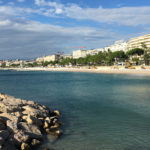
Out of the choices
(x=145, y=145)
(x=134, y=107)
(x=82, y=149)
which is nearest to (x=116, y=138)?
(x=145, y=145)

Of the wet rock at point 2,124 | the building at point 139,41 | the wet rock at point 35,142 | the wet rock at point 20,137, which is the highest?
the building at point 139,41

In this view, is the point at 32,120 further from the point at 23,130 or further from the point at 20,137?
the point at 20,137

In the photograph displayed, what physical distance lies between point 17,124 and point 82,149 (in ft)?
9.77

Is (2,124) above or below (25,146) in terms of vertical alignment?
above

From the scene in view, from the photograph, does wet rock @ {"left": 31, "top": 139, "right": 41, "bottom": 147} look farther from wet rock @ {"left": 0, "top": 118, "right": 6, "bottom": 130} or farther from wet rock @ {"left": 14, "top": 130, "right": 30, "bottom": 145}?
wet rock @ {"left": 0, "top": 118, "right": 6, "bottom": 130}

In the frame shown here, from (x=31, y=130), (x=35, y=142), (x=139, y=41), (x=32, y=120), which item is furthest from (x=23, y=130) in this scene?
(x=139, y=41)

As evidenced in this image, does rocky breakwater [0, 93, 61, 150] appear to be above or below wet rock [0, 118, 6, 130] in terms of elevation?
below

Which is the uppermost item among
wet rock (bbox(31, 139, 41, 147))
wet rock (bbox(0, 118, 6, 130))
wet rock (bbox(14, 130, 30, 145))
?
wet rock (bbox(0, 118, 6, 130))

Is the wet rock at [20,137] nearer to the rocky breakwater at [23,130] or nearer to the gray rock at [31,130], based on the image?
the rocky breakwater at [23,130]

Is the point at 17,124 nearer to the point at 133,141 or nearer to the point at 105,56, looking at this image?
the point at 133,141

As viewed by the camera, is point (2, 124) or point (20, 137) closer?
point (20, 137)

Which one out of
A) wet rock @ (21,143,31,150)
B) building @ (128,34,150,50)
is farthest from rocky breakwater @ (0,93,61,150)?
building @ (128,34,150,50)

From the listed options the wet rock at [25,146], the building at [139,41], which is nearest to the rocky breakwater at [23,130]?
the wet rock at [25,146]

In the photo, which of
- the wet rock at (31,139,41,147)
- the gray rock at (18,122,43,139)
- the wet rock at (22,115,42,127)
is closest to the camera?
the wet rock at (31,139,41,147)
